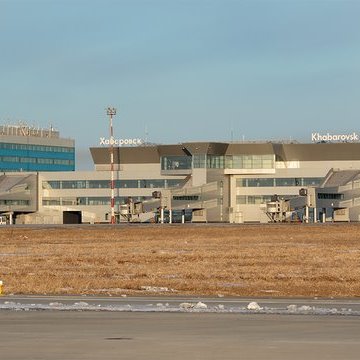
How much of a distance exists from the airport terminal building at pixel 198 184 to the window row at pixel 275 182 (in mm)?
167

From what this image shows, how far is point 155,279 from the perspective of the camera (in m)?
46.8

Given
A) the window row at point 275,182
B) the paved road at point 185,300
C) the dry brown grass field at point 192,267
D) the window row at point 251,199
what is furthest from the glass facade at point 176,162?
the paved road at point 185,300

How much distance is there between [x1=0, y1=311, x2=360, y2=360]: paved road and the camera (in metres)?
20.1

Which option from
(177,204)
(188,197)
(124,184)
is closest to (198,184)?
(188,197)

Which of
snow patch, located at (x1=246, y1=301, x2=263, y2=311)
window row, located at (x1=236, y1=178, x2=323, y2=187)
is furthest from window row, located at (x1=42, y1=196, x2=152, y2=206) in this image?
snow patch, located at (x1=246, y1=301, x2=263, y2=311)

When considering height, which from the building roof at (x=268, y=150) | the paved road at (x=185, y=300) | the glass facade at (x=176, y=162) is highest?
the building roof at (x=268, y=150)

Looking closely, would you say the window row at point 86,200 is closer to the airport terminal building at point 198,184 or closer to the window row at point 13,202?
the airport terminal building at point 198,184

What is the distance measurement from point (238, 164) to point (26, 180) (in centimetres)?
3749

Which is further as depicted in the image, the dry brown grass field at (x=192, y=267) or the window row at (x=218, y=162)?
the window row at (x=218, y=162)

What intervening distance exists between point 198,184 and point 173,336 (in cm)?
15058

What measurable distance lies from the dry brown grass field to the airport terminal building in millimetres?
70094

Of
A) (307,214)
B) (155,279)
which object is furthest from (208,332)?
(307,214)

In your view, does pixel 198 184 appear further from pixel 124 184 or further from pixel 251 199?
pixel 124 184

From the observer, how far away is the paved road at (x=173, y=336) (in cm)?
2012
